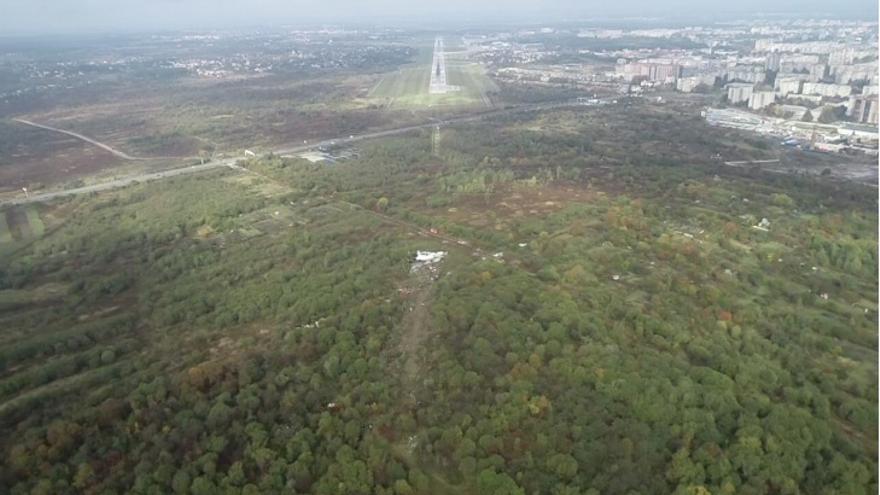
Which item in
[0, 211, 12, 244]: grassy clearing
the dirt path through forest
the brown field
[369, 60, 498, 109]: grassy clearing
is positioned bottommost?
[0, 211, 12, 244]: grassy clearing

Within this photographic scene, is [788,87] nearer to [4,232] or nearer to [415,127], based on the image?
[415,127]

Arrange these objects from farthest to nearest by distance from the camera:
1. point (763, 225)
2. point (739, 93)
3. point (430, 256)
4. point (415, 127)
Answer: point (739, 93)
point (415, 127)
point (763, 225)
point (430, 256)

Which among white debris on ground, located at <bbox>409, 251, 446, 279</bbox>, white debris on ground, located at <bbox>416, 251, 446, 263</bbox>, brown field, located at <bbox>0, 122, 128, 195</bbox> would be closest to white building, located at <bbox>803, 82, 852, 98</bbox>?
white debris on ground, located at <bbox>416, 251, 446, 263</bbox>

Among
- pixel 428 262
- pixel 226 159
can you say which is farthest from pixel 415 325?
pixel 226 159

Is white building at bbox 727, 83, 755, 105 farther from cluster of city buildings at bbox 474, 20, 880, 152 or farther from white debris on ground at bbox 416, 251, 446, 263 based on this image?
white debris on ground at bbox 416, 251, 446, 263

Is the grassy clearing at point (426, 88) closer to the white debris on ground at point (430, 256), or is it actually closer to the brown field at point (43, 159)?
the brown field at point (43, 159)

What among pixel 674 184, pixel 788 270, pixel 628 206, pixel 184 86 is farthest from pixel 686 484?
pixel 184 86

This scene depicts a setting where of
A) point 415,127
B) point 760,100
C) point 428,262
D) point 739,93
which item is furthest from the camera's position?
point 739,93

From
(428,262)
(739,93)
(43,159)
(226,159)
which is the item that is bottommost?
(428,262)

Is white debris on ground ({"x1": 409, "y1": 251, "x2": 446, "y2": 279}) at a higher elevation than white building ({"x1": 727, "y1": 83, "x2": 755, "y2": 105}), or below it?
below
